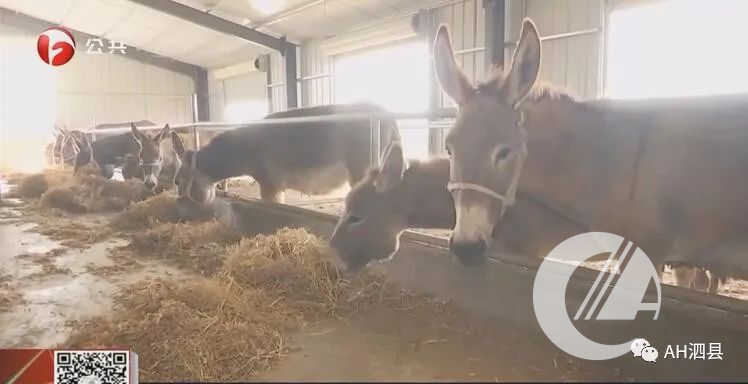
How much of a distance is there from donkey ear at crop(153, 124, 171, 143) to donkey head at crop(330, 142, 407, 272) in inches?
41.1

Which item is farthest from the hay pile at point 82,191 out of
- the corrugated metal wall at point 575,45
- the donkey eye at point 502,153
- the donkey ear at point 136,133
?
the corrugated metal wall at point 575,45

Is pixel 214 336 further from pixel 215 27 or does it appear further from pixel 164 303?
pixel 215 27

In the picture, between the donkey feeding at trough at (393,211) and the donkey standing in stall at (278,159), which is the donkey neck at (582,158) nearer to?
the donkey feeding at trough at (393,211)

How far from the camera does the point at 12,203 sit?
1.90 meters

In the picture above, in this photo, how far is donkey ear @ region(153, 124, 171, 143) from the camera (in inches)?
91.5

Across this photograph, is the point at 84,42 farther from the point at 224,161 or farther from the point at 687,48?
the point at 687,48

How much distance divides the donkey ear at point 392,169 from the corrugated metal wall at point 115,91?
810 mm

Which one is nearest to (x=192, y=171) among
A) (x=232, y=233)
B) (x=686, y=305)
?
(x=232, y=233)

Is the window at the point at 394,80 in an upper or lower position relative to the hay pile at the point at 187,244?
upper

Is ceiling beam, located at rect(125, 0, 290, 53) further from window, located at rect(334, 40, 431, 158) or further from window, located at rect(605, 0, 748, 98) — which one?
window, located at rect(605, 0, 748, 98)

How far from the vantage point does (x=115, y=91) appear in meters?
1.68
